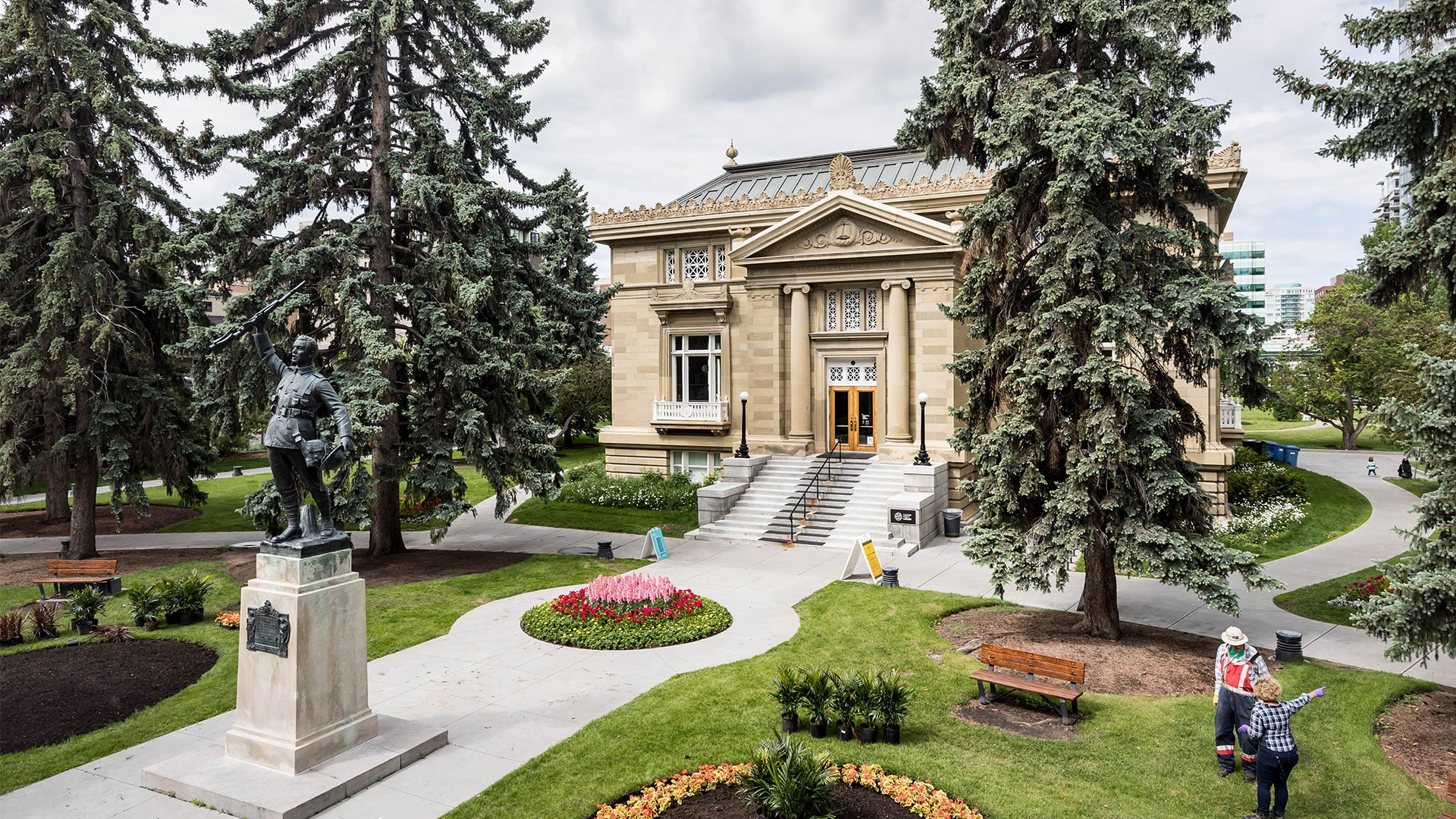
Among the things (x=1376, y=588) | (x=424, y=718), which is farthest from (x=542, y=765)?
(x=1376, y=588)

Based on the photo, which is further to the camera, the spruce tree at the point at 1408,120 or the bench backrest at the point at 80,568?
the bench backrest at the point at 80,568

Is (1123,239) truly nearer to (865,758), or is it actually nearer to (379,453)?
(865,758)

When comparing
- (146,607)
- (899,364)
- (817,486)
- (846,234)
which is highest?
(846,234)

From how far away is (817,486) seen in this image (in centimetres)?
2630

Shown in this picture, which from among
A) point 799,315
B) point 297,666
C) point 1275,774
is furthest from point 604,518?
point 1275,774

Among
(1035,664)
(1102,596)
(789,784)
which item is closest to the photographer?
(789,784)

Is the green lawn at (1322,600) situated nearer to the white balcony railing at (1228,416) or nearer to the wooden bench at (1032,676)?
the wooden bench at (1032,676)

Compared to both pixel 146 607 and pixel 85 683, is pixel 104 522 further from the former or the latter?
pixel 85 683

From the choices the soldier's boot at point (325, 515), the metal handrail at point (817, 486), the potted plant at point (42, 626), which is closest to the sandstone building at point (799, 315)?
the metal handrail at point (817, 486)

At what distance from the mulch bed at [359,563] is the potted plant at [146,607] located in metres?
3.53

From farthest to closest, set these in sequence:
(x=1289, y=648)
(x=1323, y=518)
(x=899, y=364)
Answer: (x=899, y=364)
(x=1323, y=518)
(x=1289, y=648)

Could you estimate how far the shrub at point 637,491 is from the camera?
29.7 m

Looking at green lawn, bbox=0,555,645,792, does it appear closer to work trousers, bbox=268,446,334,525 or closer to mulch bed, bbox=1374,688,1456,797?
→ work trousers, bbox=268,446,334,525

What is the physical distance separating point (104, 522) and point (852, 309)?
27866mm
